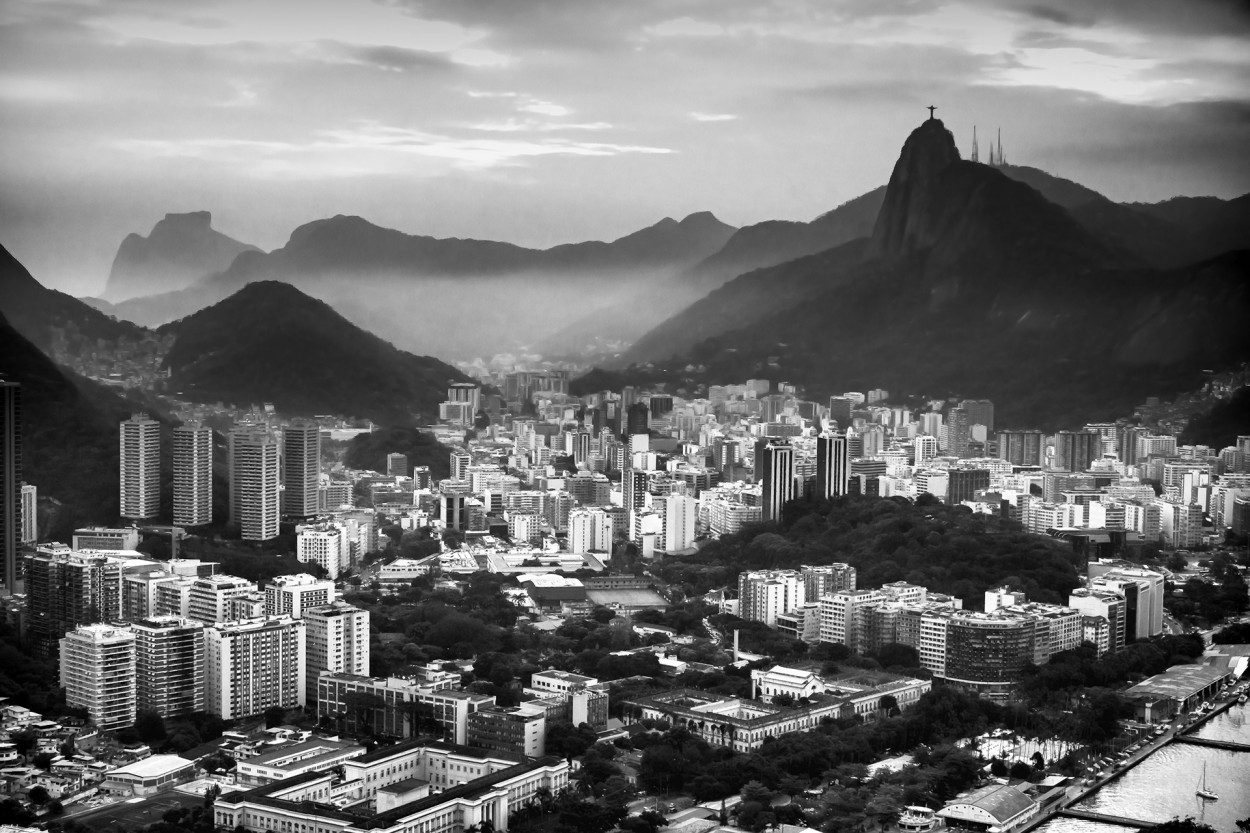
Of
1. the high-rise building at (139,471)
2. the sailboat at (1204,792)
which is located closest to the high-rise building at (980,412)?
the high-rise building at (139,471)

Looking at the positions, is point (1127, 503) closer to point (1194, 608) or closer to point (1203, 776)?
point (1194, 608)

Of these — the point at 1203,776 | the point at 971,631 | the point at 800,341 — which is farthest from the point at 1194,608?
the point at 800,341

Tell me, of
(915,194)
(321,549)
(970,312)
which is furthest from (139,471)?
(915,194)

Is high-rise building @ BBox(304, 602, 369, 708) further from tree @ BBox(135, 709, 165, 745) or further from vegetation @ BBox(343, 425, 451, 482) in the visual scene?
vegetation @ BBox(343, 425, 451, 482)

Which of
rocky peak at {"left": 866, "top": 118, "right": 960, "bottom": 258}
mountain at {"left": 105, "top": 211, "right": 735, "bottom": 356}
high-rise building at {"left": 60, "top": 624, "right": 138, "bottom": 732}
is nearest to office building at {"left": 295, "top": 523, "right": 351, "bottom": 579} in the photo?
high-rise building at {"left": 60, "top": 624, "right": 138, "bottom": 732}

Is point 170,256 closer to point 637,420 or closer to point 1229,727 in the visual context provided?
point 637,420

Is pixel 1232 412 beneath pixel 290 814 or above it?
above

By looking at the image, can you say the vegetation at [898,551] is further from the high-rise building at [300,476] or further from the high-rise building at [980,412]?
the high-rise building at [980,412]
